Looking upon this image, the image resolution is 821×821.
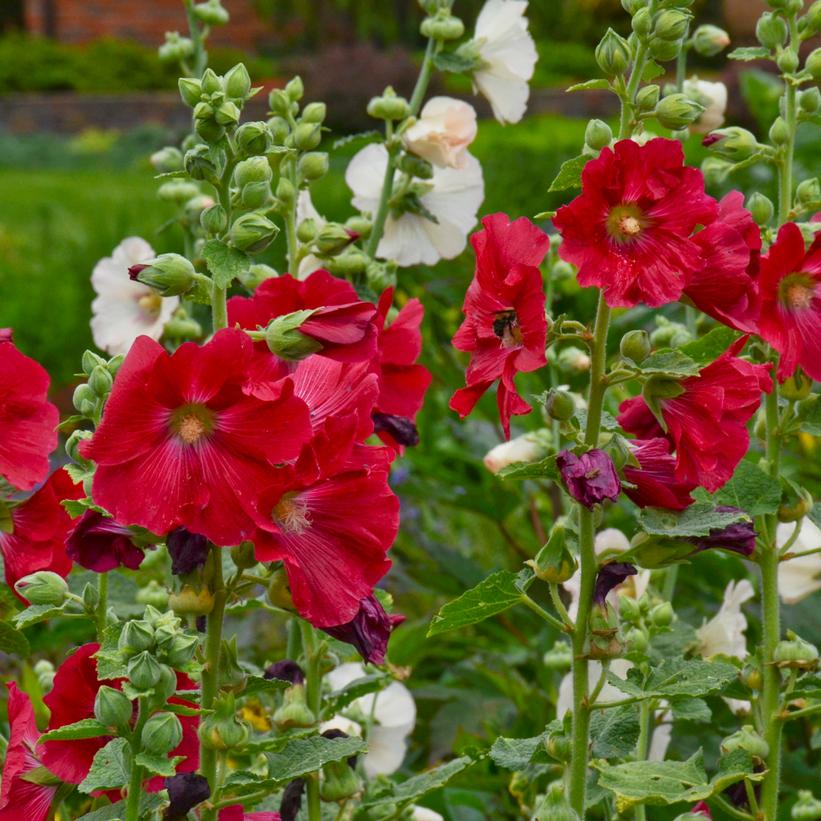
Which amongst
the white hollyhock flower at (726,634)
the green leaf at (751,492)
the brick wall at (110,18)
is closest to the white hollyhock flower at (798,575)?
the white hollyhock flower at (726,634)

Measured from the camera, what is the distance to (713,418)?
36.9 inches

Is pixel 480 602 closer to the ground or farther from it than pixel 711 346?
closer to the ground

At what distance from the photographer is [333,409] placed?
0.94m

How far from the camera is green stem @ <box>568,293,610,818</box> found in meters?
0.97

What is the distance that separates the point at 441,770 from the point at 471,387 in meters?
0.31

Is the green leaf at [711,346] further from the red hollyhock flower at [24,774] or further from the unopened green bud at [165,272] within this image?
the red hollyhock flower at [24,774]

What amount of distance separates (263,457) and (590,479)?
20cm

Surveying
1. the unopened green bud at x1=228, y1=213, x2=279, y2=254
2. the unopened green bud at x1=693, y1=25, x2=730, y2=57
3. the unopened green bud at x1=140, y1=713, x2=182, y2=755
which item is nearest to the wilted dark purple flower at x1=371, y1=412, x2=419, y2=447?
the unopened green bud at x1=228, y1=213, x2=279, y2=254

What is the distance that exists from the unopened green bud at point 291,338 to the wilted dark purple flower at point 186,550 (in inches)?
5.0

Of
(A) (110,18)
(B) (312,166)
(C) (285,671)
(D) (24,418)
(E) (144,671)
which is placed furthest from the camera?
(A) (110,18)

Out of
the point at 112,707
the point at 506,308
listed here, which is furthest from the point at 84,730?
the point at 506,308

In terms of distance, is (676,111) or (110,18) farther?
(110,18)

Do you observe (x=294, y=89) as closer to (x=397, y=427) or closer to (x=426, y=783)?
(x=397, y=427)

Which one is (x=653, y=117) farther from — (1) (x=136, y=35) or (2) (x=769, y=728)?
(1) (x=136, y=35)
